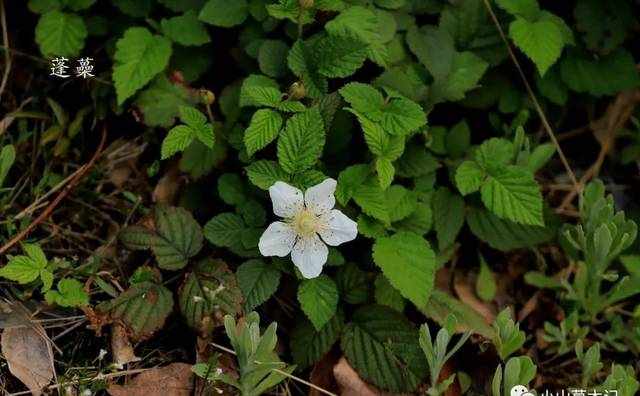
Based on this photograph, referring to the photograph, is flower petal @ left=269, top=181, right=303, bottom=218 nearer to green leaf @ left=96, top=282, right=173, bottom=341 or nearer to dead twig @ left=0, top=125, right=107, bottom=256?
green leaf @ left=96, top=282, right=173, bottom=341


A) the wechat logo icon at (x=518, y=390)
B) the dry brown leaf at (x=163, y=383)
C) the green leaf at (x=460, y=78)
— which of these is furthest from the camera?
the green leaf at (x=460, y=78)

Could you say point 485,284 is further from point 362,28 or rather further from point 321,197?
point 362,28

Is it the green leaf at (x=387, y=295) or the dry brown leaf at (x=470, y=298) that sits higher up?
the green leaf at (x=387, y=295)

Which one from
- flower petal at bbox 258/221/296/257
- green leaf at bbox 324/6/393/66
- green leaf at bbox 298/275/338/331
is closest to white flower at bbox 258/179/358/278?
flower petal at bbox 258/221/296/257

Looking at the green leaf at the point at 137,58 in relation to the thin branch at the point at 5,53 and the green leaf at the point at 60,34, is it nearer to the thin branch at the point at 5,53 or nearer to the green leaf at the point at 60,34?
the green leaf at the point at 60,34

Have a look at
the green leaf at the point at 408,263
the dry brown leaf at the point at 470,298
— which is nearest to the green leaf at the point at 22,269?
the green leaf at the point at 408,263

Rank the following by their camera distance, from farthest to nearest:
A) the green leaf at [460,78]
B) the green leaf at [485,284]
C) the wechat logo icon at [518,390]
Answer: the green leaf at [485,284], the green leaf at [460,78], the wechat logo icon at [518,390]

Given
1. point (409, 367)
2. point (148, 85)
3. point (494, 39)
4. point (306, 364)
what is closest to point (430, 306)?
point (409, 367)
